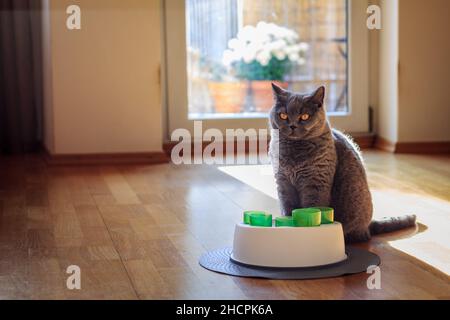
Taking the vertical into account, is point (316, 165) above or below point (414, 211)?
above

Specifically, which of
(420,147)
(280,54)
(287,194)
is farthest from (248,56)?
(287,194)

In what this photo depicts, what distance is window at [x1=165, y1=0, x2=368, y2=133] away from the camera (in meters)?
4.98

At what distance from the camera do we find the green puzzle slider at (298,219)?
228cm

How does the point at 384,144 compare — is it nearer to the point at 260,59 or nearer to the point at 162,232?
the point at 260,59

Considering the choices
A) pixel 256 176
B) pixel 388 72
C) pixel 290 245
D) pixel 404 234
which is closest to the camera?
pixel 290 245

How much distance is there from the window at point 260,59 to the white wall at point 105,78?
0.34m

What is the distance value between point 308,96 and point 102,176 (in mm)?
1851

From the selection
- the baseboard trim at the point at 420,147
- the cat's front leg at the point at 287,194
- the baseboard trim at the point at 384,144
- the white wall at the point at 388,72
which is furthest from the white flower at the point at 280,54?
the cat's front leg at the point at 287,194

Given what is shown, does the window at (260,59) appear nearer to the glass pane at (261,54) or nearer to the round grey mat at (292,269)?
the glass pane at (261,54)

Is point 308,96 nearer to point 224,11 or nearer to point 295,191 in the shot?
point 295,191

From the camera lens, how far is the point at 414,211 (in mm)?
3148

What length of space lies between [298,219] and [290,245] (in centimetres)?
8

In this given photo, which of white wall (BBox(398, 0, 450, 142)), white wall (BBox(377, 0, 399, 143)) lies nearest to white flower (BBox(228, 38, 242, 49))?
white wall (BBox(377, 0, 399, 143))

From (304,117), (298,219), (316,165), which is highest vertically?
(304,117)
